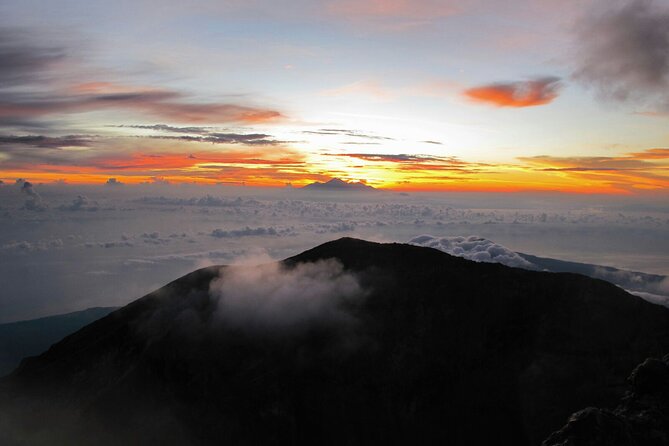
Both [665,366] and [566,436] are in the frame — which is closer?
[566,436]

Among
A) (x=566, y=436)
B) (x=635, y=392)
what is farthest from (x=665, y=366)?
(x=566, y=436)

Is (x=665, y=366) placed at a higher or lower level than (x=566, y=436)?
higher

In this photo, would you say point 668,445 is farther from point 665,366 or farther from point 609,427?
point 665,366

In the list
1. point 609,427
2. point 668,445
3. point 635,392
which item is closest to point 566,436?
point 609,427

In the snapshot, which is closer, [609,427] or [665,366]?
[609,427]

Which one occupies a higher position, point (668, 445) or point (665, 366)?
point (665, 366)

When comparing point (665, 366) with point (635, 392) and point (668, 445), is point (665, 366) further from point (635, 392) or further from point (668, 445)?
point (668, 445)

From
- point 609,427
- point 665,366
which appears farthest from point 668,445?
point 665,366
